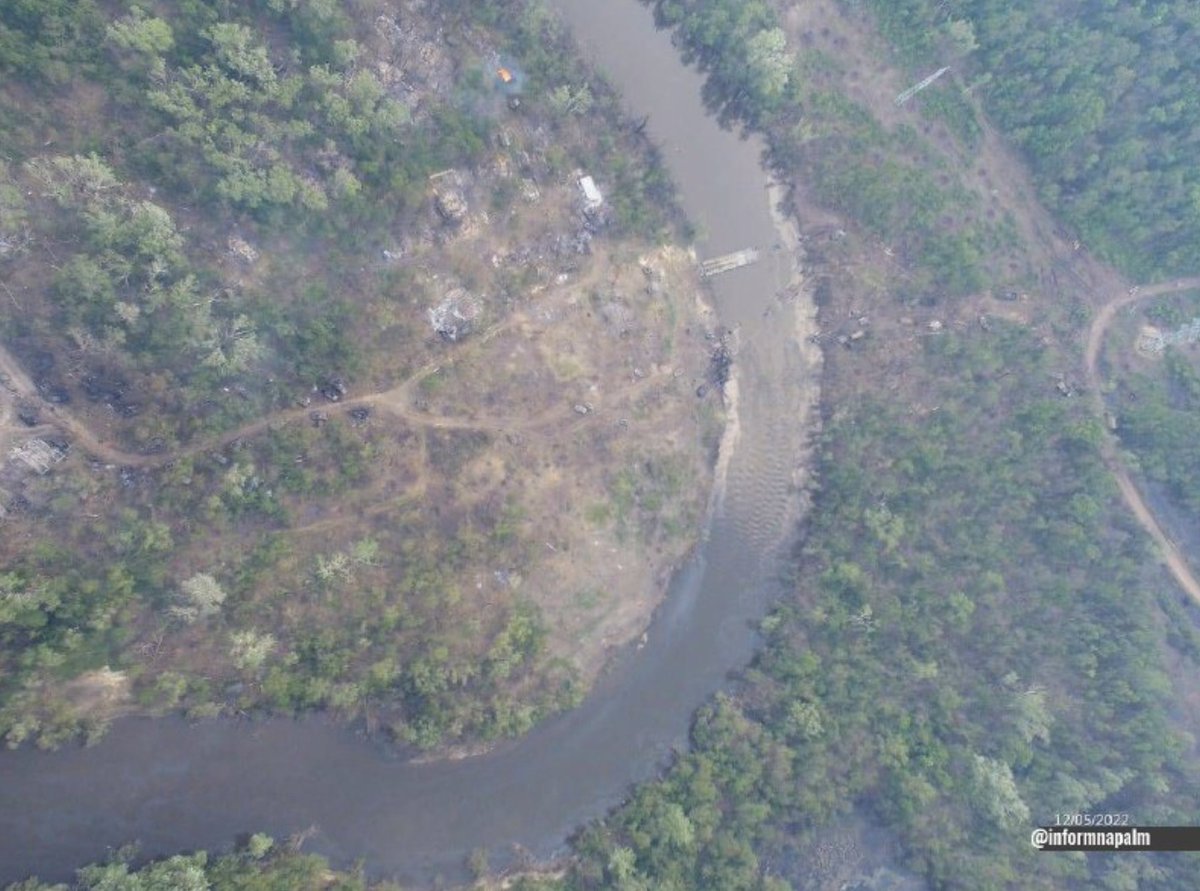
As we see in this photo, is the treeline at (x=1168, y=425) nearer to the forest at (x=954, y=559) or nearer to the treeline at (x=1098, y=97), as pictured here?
the forest at (x=954, y=559)

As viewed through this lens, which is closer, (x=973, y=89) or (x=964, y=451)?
(x=964, y=451)

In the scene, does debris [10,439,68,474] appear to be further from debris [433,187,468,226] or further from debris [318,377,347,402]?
debris [433,187,468,226]

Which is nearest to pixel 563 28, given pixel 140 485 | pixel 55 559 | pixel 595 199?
pixel 595 199

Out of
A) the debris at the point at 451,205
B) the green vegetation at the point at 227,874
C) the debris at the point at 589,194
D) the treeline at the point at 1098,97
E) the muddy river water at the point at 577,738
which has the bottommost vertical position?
the green vegetation at the point at 227,874

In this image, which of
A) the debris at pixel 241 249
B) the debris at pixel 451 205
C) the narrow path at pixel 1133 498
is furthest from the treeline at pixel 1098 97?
the debris at pixel 241 249

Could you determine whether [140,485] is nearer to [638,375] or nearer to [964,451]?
[638,375]

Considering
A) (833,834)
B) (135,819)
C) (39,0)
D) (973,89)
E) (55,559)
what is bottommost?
(833,834)
